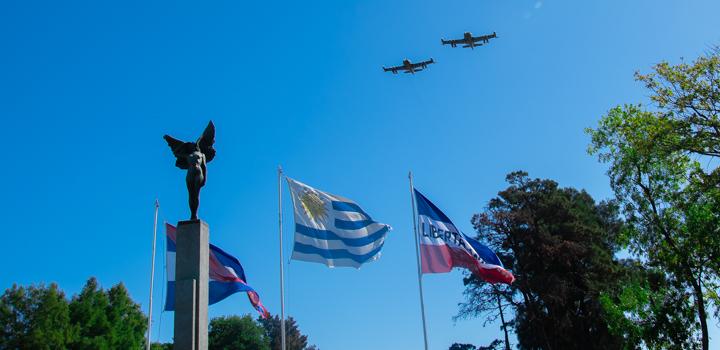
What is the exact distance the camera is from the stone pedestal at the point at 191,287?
43.0 ft

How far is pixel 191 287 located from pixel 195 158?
314 centimetres

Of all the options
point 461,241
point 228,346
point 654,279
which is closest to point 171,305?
point 461,241

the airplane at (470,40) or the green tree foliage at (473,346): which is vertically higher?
the airplane at (470,40)

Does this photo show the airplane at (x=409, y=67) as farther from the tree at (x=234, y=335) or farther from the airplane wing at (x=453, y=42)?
the tree at (x=234, y=335)

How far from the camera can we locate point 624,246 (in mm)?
25625

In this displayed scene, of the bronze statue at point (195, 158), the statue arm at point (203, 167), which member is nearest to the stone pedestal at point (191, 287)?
the bronze statue at point (195, 158)

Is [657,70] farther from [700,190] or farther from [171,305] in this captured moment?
[171,305]

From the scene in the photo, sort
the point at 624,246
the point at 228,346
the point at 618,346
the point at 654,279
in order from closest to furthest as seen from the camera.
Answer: the point at 624,246, the point at 654,279, the point at 618,346, the point at 228,346

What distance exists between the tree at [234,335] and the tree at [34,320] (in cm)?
2423

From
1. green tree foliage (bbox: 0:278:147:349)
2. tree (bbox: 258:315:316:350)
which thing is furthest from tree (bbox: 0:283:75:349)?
tree (bbox: 258:315:316:350)

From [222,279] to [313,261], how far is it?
3670 millimetres

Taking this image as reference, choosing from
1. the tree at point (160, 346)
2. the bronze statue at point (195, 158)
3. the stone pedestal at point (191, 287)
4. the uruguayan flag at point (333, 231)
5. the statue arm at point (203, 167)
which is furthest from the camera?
the tree at point (160, 346)

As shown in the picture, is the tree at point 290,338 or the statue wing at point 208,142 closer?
the statue wing at point 208,142

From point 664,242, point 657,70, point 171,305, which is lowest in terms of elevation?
point 171,305
